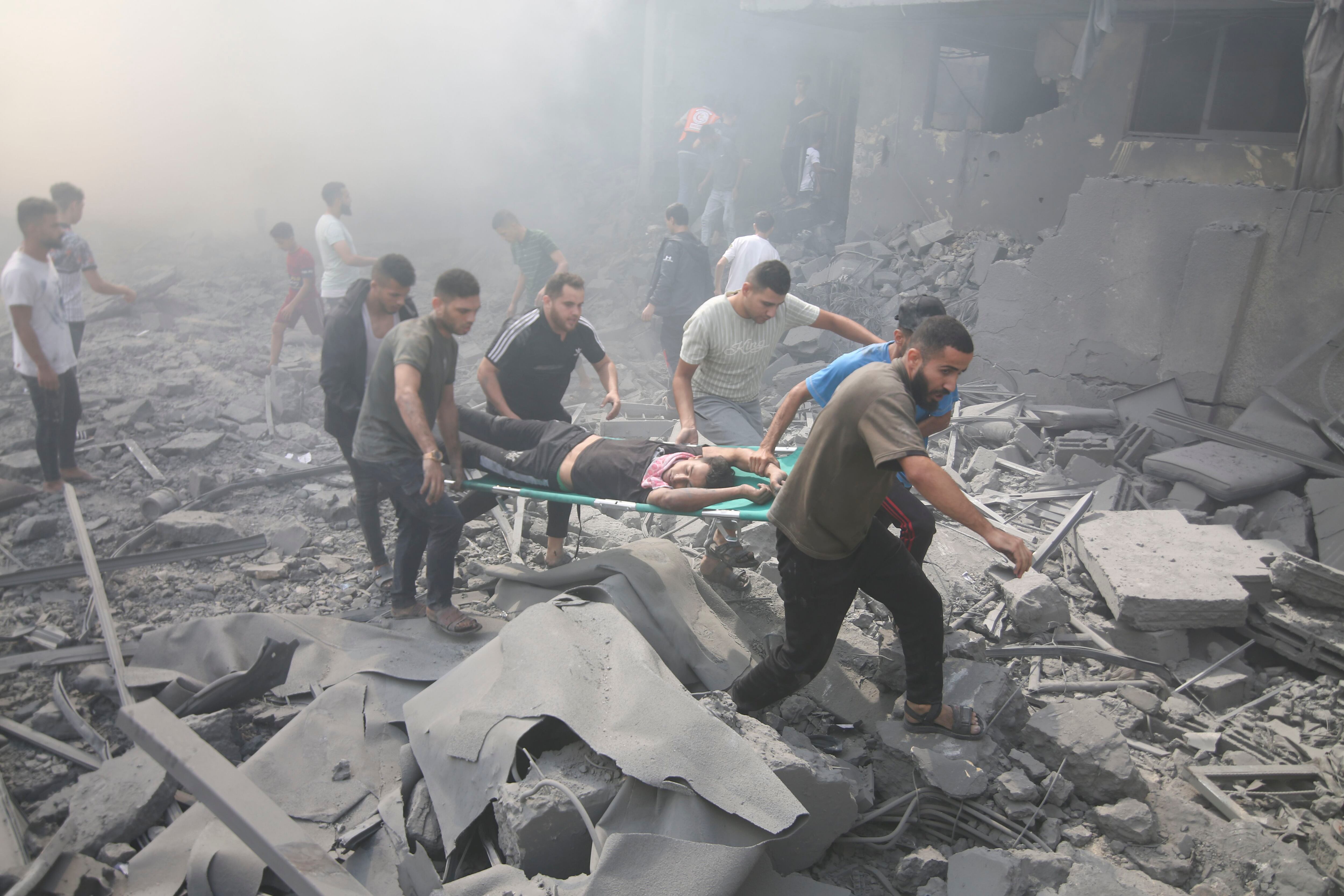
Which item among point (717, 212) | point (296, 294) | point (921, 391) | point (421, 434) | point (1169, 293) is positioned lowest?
point (296, 294)

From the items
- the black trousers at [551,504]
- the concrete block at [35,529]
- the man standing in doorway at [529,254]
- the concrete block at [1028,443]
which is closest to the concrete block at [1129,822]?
the black trousers at [551,504]

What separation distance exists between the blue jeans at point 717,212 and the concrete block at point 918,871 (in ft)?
33.0

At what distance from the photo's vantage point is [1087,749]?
301 centimetres

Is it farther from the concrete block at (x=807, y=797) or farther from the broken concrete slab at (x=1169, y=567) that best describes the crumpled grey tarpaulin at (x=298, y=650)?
the broken concrete slab at (x=1169, y=567)

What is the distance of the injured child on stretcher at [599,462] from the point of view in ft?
13.5

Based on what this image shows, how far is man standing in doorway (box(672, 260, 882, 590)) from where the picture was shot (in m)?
4.38

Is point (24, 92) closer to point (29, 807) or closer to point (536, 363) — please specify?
point (536, 363)

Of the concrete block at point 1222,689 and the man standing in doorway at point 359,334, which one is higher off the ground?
the man standing in doorway at point 359,334

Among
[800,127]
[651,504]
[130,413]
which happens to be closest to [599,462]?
[651,504]

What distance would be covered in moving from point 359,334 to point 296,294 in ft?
16.3

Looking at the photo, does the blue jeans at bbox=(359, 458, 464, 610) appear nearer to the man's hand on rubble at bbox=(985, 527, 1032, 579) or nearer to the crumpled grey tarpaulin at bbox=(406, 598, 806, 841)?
the crumpled grey tarpaulin at bbox=(406, 598, 806, 841)

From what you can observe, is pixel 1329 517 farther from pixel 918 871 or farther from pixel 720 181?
pixel 720 181

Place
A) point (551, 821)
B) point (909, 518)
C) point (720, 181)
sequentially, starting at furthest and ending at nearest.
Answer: point (720, 181)
point (909, 518)
point (551, 821)

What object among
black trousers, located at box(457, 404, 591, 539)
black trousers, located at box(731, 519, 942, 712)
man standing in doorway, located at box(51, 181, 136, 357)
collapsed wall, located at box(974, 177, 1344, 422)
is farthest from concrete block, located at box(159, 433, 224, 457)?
collapsed wall, located at box(974, 177, 1344, 422)
